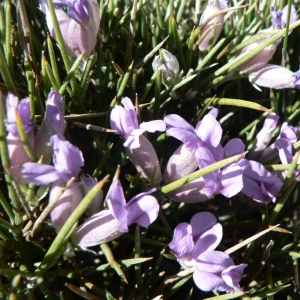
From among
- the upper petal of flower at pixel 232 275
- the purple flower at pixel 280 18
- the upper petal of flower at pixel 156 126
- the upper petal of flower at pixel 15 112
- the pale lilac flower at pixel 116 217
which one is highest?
the purple flower at pixel 280 18

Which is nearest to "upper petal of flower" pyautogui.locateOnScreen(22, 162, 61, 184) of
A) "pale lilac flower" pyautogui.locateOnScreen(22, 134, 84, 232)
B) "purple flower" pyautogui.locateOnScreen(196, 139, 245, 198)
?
"pale lilac flower" pyautogui.locateOnScreen(22, 134, 84, 232)

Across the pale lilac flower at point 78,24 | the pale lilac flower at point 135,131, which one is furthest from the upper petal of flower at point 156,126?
the pale lilac flower at point 78,24

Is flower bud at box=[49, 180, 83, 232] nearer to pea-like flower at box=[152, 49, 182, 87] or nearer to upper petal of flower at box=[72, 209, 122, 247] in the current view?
upper petal of flower at box=[72, 209, 122, 247]

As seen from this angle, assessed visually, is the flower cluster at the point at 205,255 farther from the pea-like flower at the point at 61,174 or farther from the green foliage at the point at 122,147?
the pea-like flower at the point at 61,174

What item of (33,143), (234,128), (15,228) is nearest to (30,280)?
(15,228)

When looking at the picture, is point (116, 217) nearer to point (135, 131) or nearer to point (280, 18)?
point (135, 131)

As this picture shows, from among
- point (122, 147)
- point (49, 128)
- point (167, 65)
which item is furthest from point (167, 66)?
point (49, 128)

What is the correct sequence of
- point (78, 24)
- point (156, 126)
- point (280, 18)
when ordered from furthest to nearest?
point (280, 18) → point (78, 24) → point (156, 126)
